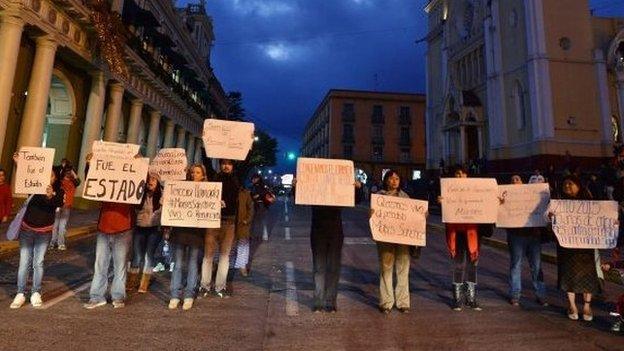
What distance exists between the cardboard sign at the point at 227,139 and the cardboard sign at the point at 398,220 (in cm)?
292

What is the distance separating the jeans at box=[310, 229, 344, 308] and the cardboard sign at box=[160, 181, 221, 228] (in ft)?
4.93

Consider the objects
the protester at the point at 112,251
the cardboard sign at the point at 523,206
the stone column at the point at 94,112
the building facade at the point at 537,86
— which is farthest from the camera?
the building facade at the point at 537,86

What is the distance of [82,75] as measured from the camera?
Answer: 19.5 metres

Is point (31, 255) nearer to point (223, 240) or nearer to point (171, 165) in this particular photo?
point (223, 240)

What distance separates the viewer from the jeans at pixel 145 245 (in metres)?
6.52

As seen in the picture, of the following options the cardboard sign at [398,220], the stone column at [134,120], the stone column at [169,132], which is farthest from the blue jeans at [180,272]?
the stone column at [169,132]

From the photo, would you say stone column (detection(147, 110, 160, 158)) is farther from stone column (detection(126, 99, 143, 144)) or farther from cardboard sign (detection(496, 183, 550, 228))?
cardboard sign (detection(496, 183, 550, 228))

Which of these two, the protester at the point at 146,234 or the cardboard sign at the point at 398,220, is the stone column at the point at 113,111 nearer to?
the protester at the point at 146,234

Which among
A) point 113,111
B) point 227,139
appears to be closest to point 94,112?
point 113,111

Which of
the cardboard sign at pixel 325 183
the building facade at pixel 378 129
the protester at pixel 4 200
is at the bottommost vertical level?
the protester at pixel 4 200

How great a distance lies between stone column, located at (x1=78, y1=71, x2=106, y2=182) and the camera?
19078mm

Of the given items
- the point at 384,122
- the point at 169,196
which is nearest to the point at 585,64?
the point at 169,196

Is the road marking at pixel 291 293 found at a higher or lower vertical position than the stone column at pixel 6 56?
lower

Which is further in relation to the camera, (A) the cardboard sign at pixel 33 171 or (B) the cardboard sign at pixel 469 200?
(B) the cardboard sign at pixel 469 200
